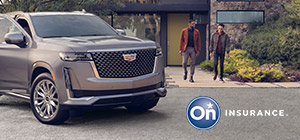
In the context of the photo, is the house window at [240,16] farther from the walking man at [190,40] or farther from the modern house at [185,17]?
the walking man at [190,40]

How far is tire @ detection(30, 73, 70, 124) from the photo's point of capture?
7370 millimetres

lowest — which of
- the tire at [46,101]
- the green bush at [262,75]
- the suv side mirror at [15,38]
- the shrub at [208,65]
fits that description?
the shrub at [208,65]

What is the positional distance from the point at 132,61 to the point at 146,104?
54.8 inches

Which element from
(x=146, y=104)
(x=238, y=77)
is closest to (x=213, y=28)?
(x=238, y=77)

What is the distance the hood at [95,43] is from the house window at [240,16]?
14.0 m

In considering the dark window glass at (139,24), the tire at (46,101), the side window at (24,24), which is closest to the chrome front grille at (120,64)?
the tire at (46,101)

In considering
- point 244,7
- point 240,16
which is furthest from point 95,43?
point 244,7

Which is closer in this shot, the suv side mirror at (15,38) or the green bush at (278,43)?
the suv side mirror at (15,38)

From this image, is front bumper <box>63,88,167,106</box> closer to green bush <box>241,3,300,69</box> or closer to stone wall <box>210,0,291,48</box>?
green bush <box>241,3,300,69</box>

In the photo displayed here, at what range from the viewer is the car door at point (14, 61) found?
807 cm

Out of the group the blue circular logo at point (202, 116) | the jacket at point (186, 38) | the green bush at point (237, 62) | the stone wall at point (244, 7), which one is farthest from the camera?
the stone wall at point (244, 7)

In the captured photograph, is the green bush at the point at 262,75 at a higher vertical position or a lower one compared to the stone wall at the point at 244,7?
lower

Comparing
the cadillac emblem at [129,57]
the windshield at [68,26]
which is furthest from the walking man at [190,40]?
the cadillac emblem at [129,57]

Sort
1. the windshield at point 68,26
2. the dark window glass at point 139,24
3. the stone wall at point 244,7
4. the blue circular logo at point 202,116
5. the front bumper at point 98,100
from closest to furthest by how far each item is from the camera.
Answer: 1. the front bumper at point 98,100
2. the blue circular logo at point 202,116
3. the windshield at point 68,26
4. the stone wall at point 244,7
5. the dark window glass at point 139,24
